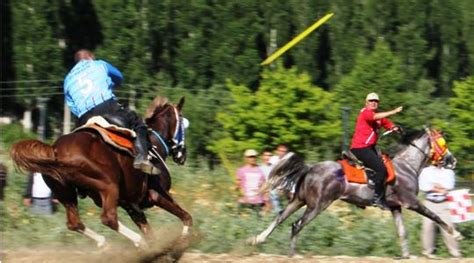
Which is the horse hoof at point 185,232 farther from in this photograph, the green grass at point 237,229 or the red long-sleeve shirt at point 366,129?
the red long-sleeve shirt at point 366,129

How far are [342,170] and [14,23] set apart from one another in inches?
431

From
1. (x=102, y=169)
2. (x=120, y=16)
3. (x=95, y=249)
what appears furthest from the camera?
(x=120, y=16)

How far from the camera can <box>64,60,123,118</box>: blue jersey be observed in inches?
437

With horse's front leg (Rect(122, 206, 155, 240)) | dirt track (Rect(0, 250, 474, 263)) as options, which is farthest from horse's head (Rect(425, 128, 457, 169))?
horse's front leg (Rect(122, 206, 155, 240))

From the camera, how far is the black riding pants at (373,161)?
1300 centimetres

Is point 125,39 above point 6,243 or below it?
above

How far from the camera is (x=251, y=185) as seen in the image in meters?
14.8

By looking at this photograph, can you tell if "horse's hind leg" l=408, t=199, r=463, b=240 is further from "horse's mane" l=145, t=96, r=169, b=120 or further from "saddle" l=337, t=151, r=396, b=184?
"horse's mane" l=145, t=96, r=169, b=120

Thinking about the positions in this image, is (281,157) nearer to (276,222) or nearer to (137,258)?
(276,222)

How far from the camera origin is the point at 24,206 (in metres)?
14.9

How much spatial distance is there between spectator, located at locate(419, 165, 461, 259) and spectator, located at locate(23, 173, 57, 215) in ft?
18.5

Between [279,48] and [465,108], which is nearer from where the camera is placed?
[465,108]

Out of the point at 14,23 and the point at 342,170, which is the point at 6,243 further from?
the point at 14,23

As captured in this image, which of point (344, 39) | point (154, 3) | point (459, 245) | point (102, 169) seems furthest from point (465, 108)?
point (102, 169)
